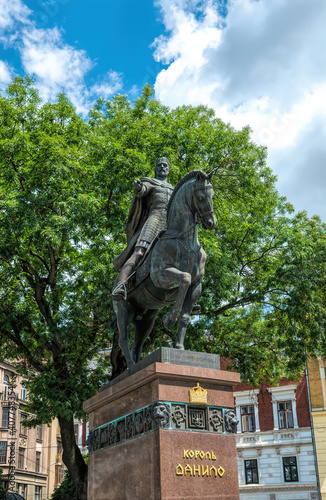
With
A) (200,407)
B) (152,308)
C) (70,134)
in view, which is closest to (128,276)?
(152,308)

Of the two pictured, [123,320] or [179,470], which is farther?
[123,320]

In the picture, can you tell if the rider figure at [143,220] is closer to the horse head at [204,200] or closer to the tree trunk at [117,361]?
the horse head at [204,200]

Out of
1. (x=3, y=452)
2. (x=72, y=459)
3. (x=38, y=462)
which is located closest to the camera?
(x=72, y=459)

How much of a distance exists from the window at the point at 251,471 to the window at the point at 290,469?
85.2 inches

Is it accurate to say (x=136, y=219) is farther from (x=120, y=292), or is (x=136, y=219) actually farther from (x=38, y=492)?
(x=38, y=492)

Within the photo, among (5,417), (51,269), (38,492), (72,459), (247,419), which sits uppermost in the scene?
(5,417)

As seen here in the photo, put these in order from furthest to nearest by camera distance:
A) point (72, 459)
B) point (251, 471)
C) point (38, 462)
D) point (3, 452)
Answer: point (38, 462), point (3, 452), point (251, 471), point (72, 459)

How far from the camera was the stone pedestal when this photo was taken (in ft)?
21.3

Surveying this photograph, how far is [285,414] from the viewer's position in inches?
1571

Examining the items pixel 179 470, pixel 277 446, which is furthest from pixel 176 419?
pixel 277 446

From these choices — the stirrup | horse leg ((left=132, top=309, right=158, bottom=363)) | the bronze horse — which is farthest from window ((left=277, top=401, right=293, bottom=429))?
the stirrup

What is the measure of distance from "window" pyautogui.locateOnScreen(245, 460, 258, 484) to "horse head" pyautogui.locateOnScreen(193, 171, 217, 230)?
35487 mm

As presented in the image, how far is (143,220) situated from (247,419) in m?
35.0

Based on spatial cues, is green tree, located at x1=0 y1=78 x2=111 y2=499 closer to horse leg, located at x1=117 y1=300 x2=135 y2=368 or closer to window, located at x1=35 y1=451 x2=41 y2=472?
horse leg, located at x1=117 y1=300 x2=135 y2=368
